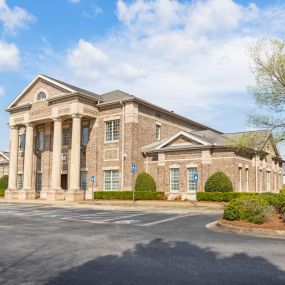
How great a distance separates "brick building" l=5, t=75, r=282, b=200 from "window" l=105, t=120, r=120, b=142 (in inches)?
3.8

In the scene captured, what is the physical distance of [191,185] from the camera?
3444 centimetres

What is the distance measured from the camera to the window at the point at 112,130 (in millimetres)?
37688

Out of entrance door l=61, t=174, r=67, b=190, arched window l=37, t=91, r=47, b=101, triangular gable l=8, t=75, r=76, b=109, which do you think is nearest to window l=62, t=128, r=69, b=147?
entrance door l=61, t=174, r=67, b=190

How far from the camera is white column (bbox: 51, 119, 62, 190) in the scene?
125 feet

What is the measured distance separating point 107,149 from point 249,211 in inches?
978

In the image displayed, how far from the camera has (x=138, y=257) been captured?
9.01 m

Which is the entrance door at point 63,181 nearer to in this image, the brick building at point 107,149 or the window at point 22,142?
the brick building at point 107,149

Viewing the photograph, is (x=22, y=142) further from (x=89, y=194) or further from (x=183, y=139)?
(x=183, y=139)

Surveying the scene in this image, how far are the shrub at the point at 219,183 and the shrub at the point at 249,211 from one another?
16.3 metres

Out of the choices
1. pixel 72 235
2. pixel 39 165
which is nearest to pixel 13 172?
pixel 39 165

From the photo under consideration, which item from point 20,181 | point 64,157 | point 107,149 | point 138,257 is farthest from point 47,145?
point 138,257

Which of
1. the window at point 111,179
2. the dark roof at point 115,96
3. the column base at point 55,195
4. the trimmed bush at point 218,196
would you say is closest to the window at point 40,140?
the column base at point 55,195

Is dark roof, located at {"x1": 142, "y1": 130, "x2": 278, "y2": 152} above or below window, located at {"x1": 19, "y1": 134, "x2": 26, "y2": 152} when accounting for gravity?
below

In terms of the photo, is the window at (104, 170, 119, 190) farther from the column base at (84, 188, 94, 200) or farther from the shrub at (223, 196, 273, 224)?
the shrub at (223, 196, 273, 224)
